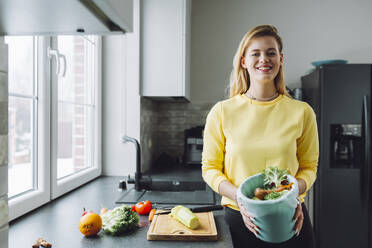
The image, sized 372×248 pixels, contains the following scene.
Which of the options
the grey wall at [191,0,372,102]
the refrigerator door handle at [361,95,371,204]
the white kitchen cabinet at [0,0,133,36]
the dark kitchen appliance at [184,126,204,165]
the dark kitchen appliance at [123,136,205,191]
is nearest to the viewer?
the white kitchen cabinet at [0,0,133,36]

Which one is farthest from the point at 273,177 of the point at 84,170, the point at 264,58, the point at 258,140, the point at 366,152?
the point at 366,152

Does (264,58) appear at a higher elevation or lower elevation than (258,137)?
higher

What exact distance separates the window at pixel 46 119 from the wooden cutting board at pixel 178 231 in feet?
2.10

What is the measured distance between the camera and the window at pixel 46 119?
1416mm

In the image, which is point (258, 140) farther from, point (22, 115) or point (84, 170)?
point (84, 170)

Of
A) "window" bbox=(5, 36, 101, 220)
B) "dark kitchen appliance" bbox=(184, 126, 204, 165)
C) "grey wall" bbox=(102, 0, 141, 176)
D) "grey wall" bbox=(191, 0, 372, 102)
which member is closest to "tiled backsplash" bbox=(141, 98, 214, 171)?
"grey wall" bbox=(191, 0, 372, 102)

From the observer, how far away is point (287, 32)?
10.3 ft

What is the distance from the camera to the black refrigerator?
2469mm

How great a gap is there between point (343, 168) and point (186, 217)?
184 centimetres

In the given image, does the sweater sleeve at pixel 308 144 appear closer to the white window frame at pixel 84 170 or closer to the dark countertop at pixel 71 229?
the dark countertop at pixel 71 229

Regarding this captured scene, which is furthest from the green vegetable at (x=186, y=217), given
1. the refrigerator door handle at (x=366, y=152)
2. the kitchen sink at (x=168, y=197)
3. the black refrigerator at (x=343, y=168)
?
the refrigerator door handle at (x=366, y=152)

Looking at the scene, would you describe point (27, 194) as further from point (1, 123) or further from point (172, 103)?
point (172, 103)

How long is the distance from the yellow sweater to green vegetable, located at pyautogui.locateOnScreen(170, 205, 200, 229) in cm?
18

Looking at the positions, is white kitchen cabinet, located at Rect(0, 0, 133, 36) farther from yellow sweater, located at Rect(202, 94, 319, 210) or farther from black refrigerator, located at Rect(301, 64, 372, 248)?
black refrigerator, located at Rect(301, 64, 372, 248)
